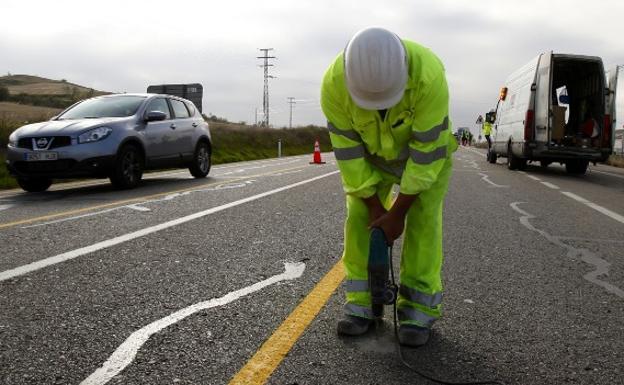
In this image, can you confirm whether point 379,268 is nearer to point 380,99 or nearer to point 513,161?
point 380,99

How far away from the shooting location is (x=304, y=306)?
11.9 feet

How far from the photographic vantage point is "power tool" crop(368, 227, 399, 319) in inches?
113

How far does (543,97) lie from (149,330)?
13170mm

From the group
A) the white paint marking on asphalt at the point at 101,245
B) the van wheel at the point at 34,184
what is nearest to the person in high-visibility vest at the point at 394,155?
the white paint marking on asphalt at the point at 101,245

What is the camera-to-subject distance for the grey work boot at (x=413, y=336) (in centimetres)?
300

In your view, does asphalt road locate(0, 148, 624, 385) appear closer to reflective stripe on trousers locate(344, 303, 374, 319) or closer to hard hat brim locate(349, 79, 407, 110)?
reflective stripe on trousers locate(344, 303, 374, 319)

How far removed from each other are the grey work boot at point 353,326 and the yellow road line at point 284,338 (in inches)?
8.5

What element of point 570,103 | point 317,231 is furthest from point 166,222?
point 570,103

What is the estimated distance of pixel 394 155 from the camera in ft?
10.1

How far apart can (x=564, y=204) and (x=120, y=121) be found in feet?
23.6

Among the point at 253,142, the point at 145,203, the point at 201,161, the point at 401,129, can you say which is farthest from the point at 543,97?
the point at 253,142

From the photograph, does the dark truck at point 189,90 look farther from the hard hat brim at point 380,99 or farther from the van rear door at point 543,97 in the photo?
the hard hat brim at point 380,99

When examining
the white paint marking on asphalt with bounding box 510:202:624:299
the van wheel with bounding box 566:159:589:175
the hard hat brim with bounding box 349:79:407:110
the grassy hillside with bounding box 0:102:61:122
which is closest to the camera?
the hard hat brim with bounding box 349:79:407:110

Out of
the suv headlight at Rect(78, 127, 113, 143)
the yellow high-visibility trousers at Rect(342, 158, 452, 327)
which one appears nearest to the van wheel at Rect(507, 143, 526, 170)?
the suv headlight at Rect(78, 127, 113, 143)
